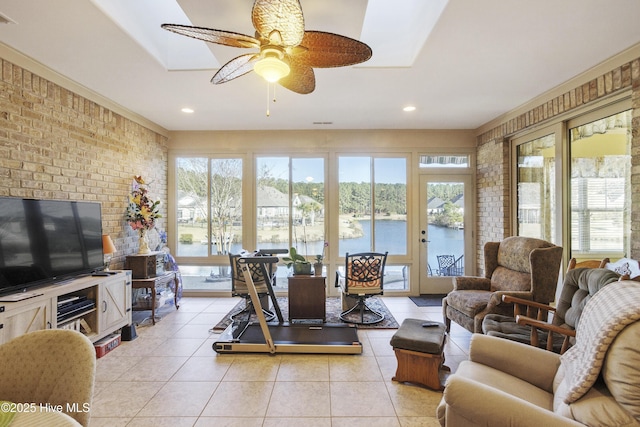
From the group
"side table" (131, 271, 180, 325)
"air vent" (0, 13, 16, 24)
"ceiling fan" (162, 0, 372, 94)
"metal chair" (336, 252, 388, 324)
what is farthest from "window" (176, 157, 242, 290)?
"ceiling fan" (162, 0, 372, 94)

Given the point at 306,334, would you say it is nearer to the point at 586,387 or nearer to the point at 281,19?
the point at 586,387

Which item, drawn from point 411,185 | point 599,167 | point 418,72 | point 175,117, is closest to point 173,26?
point 418,72

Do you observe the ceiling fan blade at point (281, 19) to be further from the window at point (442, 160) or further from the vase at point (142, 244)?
the window at point (442, 160)

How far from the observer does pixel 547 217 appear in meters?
3.73

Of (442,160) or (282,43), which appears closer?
(282,43)

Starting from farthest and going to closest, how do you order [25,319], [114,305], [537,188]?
[537,188] < [114,305] < [25,319]

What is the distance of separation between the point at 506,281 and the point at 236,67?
3.36m

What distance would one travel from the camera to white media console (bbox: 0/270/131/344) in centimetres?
220

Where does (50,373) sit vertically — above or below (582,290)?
below

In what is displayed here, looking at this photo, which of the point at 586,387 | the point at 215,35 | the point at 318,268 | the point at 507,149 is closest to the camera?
the point at 586,387

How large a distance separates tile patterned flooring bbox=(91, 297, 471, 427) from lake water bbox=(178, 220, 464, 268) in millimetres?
1893

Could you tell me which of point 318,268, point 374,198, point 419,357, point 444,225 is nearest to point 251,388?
point 419,357

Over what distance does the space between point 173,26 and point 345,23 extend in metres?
1.25

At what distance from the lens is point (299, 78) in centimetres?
212
